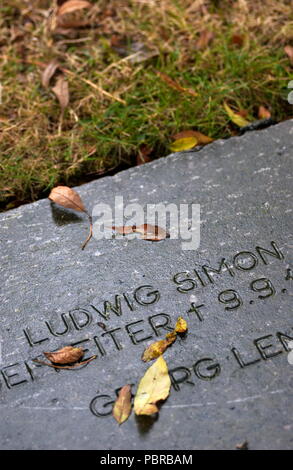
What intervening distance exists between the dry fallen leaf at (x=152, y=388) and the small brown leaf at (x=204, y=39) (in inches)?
62.4

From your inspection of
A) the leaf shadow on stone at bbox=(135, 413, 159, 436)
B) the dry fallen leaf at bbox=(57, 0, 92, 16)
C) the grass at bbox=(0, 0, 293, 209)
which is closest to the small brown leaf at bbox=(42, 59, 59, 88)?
the grass at bbox=(0, 0, 293, 209)

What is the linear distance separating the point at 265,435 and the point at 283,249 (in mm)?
614

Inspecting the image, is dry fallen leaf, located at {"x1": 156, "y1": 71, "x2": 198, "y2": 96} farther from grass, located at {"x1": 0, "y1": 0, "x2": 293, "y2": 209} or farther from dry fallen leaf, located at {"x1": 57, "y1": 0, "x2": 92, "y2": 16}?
dry fallen leaf, located at {"x1": 57, "y1": 0, "x2": 92, "y2": 16}

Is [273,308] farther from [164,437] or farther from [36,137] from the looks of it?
[36,137]

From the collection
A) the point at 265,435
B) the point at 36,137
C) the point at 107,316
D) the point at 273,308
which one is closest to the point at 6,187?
the point at 36,137

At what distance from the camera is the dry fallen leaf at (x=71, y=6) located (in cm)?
289

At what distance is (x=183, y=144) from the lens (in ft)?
7.69

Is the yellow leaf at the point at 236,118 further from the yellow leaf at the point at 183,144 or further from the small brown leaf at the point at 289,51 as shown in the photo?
the small brown leaf at the point at 289,51

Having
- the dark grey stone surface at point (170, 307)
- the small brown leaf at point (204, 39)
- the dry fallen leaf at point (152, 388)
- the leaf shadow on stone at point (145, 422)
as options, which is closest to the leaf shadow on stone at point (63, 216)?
the dark grey stone surface at point (170, 307)

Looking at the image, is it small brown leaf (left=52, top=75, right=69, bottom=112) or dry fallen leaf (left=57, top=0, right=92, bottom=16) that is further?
dry fallen leaf (left=57, top=0, right=92, bottom=16)

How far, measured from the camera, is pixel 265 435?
5.04 ft

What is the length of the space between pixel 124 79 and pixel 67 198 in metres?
0.78

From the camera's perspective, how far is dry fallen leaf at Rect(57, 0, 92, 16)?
2889 millimetres

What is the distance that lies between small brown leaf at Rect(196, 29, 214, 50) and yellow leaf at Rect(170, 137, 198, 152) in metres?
0.58
